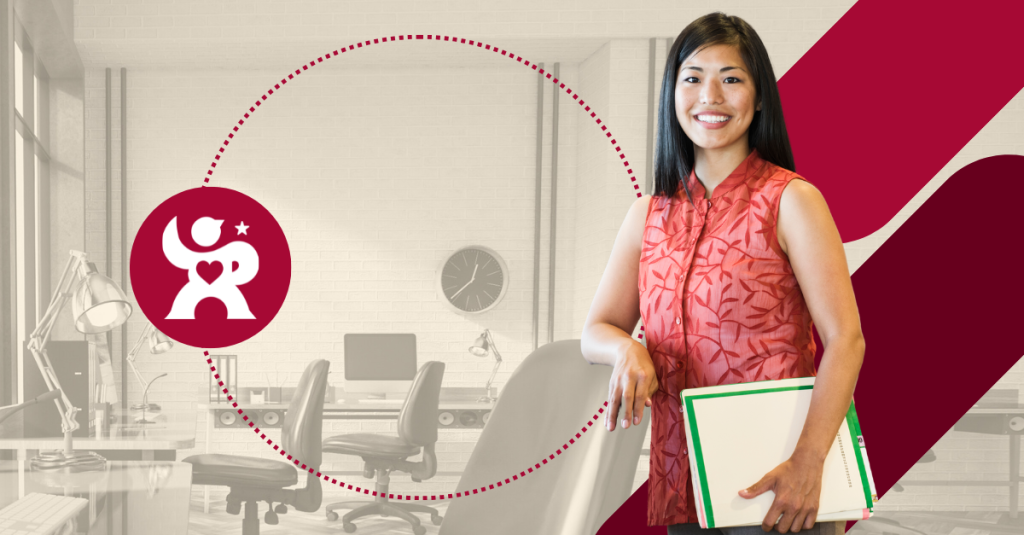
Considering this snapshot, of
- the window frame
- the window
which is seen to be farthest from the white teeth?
the window

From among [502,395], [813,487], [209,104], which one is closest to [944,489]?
[502,395]

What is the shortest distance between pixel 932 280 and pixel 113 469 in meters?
2.24

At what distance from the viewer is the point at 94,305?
77.7 inches

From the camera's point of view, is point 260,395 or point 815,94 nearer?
point 815,94

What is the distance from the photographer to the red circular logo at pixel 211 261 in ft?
7.87

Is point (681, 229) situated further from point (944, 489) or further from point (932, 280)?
point (944, 489)

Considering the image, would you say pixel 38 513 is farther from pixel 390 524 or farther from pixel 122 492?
pixel 390 524

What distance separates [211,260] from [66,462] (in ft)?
2.45

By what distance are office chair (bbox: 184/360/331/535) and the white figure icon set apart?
63 cm

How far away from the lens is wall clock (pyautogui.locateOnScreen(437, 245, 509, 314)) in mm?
3742

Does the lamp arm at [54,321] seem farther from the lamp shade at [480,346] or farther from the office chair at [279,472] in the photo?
the lamp shade at [480,346]

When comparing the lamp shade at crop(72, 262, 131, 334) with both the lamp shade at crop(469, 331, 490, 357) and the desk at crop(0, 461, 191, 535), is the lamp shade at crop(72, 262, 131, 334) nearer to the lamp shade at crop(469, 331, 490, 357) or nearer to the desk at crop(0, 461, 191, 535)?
the desk at crop(0, 461, 191, 535)

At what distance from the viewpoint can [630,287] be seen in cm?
88

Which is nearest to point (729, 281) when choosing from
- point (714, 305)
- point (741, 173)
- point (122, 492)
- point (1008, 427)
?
point (714, 305)
